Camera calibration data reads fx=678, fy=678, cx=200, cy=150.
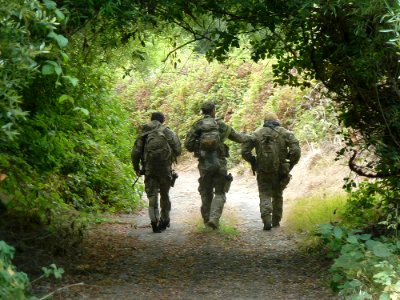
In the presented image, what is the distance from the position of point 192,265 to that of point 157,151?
2964mm

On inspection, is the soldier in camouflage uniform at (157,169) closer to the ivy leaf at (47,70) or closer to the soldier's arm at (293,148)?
the soldier's arm at (293,148)

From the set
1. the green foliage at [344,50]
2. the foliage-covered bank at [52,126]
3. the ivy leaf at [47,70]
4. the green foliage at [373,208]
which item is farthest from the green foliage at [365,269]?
the ivy leaf at [47,70]

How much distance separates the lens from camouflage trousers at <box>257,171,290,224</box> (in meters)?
12.2

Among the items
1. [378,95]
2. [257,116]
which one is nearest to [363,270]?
[378,95]

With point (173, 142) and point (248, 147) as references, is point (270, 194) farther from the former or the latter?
point (173, 142)

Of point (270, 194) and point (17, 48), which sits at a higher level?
point (17, 48)

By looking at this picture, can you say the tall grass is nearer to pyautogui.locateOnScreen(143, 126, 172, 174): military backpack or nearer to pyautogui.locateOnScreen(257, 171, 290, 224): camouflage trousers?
pyautogui.locateOnScreen(257, 171, 290, 224): camouflage trousers

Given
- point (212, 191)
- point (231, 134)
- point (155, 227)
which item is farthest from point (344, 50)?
point (155, 227)

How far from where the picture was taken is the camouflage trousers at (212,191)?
11.9 meters

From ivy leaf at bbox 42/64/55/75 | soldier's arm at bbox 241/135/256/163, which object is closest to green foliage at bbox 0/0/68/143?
ivy leaf at bbox 42/64/55/75

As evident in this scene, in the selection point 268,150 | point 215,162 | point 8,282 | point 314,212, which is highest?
point 268,150

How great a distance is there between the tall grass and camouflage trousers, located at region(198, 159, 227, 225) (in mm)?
1383

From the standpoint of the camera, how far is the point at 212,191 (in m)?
12.3

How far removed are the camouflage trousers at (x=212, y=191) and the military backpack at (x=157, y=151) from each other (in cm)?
62
